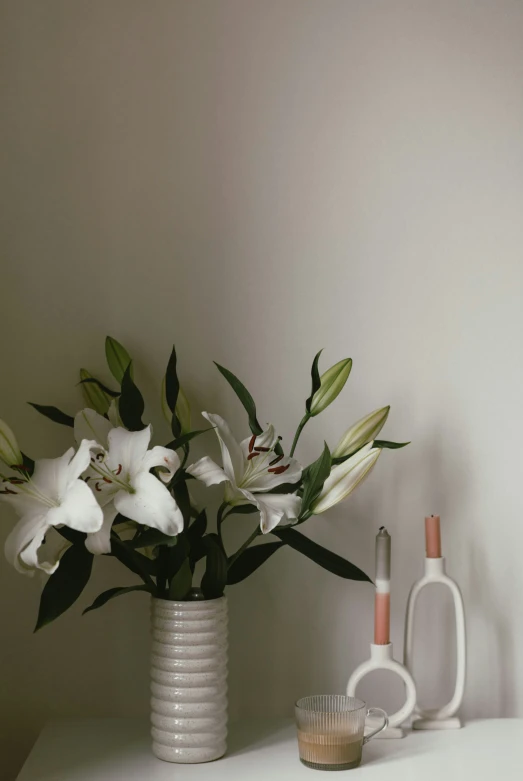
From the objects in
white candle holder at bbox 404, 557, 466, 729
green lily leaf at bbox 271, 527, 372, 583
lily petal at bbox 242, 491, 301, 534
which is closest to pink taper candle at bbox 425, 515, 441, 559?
white candle holder at bbox 404, 557, 466, 729

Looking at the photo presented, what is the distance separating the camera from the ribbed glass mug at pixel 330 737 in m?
1.00

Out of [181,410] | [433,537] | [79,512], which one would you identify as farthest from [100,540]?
[433,537]

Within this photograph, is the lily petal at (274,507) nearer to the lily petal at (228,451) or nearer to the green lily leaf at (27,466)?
the lily petal at (228,451)

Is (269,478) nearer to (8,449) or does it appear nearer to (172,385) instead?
(172,385)

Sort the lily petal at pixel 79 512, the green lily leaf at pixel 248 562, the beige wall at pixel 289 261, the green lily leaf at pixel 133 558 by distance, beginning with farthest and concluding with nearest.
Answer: the beige wall at pixel 289 261 < the green lily leaf at pixel 248 562 < the green lily leaf at pixel 133 558 < the lily petal at pixel 79 512

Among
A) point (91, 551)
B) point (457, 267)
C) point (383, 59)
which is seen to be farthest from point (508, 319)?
point (91, 551)

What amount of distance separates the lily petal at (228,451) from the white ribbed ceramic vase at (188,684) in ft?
0.54

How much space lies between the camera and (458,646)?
118 cm

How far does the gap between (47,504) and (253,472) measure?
0.82ft

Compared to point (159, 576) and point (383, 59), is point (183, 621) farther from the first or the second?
point (383, 59)

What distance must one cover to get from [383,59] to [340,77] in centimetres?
7

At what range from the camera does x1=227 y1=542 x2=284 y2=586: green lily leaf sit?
111 cm

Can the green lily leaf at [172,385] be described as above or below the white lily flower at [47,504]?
above

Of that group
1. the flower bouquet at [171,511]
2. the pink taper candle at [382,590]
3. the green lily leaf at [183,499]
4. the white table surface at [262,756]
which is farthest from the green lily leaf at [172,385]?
the white table surface at [262,756]
